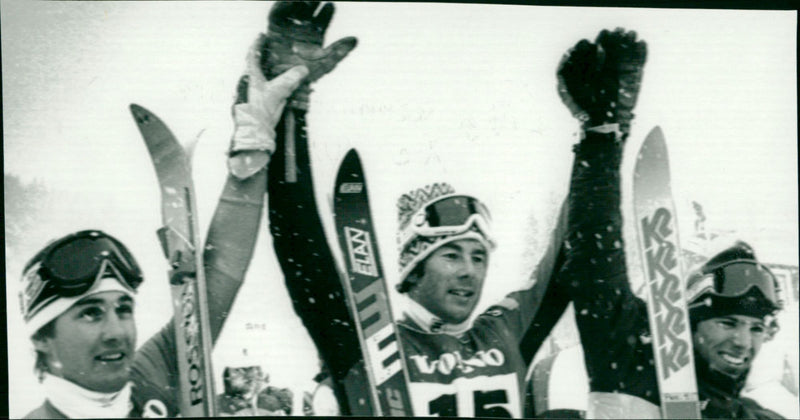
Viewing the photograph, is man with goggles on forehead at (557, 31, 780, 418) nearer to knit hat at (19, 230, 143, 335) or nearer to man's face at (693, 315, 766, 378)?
man's face at (693, 315, 766, 378)

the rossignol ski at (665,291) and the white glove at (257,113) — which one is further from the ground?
the white glove at (257,113)

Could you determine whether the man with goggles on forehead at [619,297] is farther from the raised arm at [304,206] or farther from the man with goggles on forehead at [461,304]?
the raised arm at [304,206]

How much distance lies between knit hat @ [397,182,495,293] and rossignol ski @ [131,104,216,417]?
2.12ft

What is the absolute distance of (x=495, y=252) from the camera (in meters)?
3.64

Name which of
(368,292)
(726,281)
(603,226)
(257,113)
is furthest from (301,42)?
(726,281)

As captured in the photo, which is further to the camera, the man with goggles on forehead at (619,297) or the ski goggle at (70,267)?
the man with goggles on forehead at (619,297)

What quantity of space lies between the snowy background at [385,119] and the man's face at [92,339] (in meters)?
0.06

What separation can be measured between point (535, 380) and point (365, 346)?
566 mm

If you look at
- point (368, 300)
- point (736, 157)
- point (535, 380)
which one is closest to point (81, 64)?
point (368, 300)

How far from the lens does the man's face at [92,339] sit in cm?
354

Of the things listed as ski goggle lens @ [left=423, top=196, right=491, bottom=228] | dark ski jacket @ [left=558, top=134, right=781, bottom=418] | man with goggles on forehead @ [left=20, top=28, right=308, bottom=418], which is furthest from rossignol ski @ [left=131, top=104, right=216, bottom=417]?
dark ski jacket @ [left=558, top=134, right=781, bottom=418]

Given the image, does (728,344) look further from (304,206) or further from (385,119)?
(304,206)

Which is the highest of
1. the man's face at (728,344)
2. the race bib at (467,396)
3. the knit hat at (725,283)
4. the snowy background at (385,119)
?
the snowy background at (385,119)

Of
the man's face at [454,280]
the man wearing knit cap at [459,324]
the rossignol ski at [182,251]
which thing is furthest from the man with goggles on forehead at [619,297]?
the rossignol ski at [182,251]
